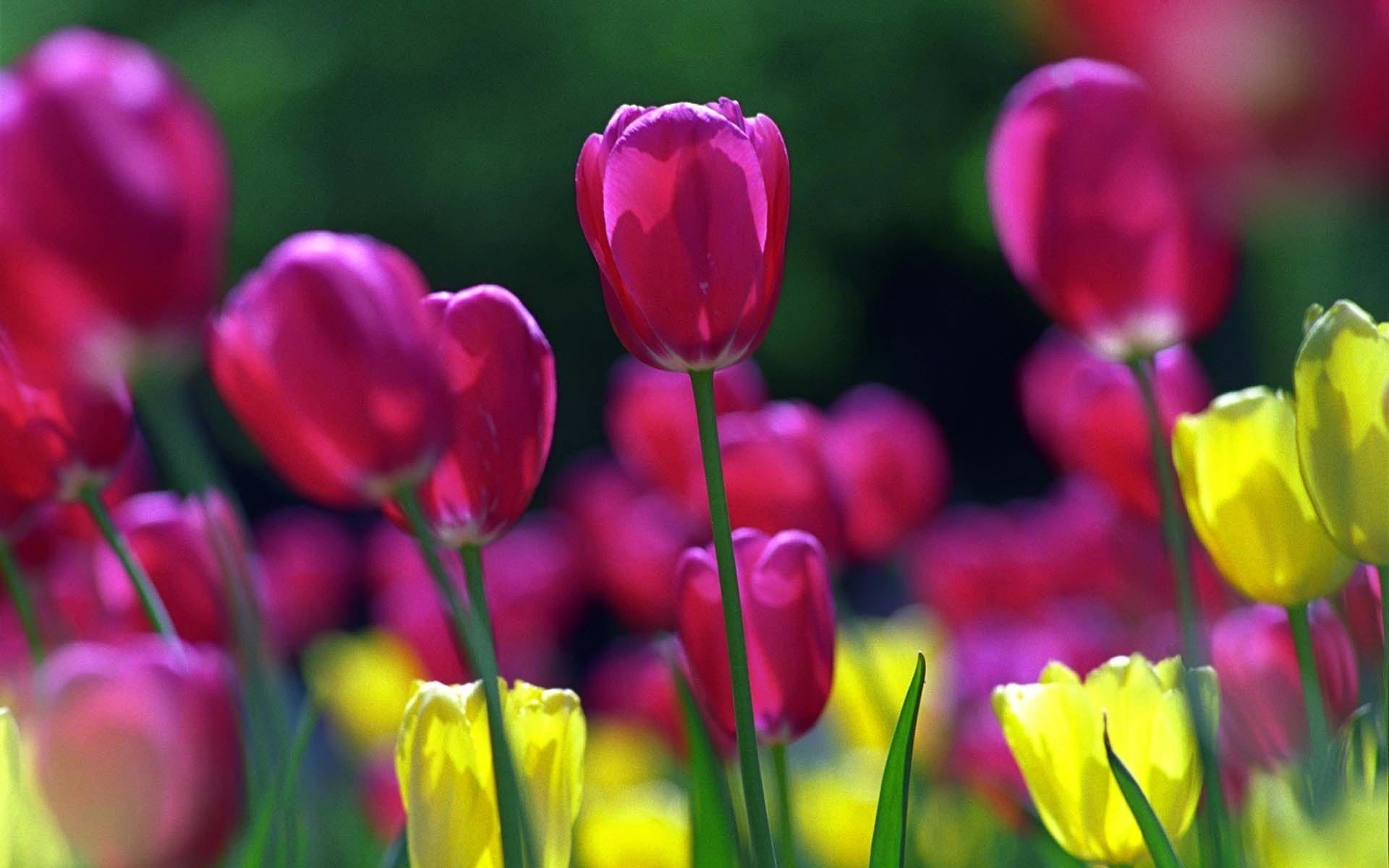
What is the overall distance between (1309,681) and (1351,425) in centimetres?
12

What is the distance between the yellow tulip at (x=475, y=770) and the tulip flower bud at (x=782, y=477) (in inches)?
12.8

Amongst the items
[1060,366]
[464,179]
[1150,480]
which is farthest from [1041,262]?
[464,179]

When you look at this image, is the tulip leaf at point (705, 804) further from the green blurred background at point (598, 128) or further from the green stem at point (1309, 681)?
the green blurred background at point (598, 128)

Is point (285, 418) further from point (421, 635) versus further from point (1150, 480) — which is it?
point (421, 635)

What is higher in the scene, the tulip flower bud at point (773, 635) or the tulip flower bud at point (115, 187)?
the tulip flower bud at point (115, 187)

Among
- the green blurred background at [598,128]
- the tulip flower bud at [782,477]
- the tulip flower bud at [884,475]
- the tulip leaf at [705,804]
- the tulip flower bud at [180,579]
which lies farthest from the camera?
the green blurred background at [598,128]

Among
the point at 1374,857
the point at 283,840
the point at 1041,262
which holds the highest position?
the point at 1041,262

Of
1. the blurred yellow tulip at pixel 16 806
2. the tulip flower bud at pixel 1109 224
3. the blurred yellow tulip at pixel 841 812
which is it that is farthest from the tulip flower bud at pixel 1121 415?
the blurred yellow tulip at pixel 16 806

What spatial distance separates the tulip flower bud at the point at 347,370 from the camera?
46cm

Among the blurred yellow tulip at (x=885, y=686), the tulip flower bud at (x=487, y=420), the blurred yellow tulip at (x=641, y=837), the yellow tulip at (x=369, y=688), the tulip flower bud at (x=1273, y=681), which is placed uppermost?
the tulip flower bud at (x=487, y=420)

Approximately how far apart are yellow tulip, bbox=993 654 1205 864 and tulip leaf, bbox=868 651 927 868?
0.14ft

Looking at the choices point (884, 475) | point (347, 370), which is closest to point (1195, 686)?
point (347, 370)

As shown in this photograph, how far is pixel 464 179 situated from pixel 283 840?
12.3 feet

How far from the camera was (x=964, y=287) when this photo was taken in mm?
4277
